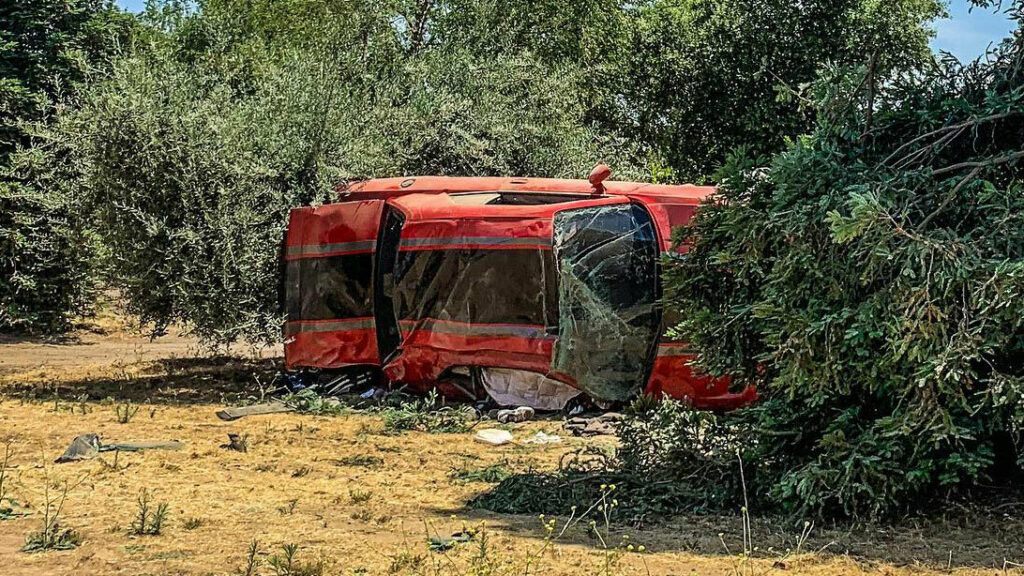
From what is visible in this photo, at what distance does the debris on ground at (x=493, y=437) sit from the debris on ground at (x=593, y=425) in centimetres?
62

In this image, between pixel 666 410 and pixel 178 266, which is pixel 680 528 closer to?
pixel 666 410

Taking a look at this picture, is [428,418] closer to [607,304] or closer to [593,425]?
[593,425]

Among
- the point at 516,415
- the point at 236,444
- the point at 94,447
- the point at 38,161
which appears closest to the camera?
the point at 94,447

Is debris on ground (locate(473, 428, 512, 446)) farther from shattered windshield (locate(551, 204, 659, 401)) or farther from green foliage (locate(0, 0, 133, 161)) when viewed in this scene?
green foliage (locate(0, 0, 133, 161))

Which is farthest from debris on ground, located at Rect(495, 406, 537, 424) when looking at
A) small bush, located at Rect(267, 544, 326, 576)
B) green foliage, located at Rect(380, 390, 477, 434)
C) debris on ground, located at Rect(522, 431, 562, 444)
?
small bush, located at Rect(267, 544, 326, 576)

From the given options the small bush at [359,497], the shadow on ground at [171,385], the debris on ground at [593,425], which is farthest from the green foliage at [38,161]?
the small bush at [359,497]

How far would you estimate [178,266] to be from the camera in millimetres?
12672

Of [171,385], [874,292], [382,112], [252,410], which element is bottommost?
[171,385]

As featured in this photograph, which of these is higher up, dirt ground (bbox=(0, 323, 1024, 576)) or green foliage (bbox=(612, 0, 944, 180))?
green foliage (bbox=(612, 0, 944, 180))

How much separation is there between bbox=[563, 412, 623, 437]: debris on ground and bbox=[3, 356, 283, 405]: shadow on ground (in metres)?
3.83

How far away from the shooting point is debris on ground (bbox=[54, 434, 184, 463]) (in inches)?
342

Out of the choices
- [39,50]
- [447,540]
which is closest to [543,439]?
[447,540]

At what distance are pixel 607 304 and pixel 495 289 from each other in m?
1.18

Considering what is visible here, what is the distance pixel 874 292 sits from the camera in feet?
21.0
